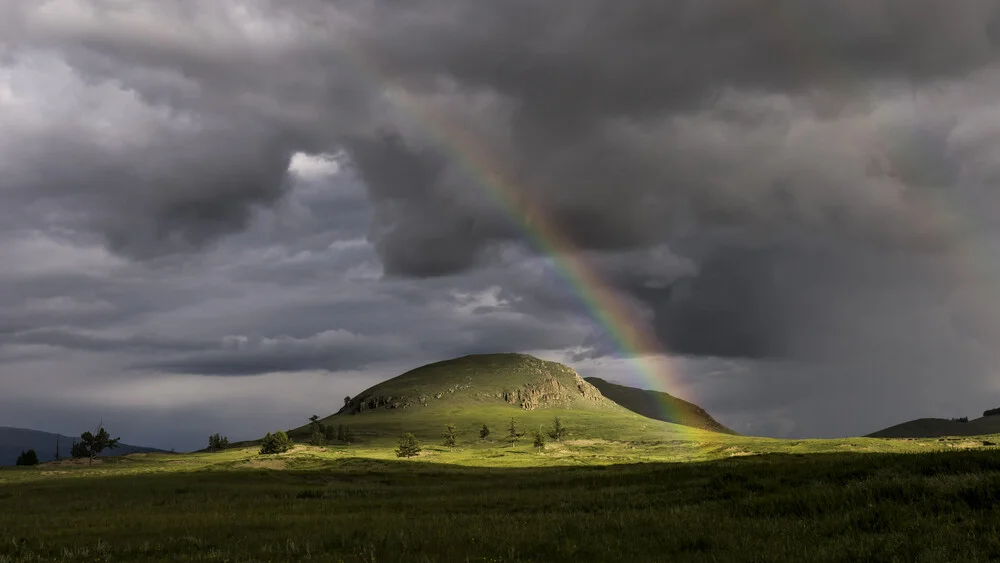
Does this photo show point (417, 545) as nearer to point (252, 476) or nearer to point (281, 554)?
point (281, 554)

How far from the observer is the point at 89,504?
1421 inches

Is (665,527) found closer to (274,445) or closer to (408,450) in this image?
(408,450)

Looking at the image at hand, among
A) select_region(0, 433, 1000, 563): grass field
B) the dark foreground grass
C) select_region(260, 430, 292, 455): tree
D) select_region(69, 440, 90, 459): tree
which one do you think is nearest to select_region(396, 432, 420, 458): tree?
select_region(260, 430, 292, 455): tree

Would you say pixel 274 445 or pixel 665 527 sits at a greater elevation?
pixel 665 527

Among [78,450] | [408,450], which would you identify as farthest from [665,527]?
[78,450]

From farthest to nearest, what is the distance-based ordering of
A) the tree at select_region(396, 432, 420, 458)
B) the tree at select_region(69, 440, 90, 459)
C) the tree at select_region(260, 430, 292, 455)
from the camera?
1. the tree at select_region(69, 440, 90, 459)
2. the tree at select_region(260, 430, 292, 455)
3. the tree at select_region(396, 432, 420, 458)

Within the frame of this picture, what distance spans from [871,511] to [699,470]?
637 inches

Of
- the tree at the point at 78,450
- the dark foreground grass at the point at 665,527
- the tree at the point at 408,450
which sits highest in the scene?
the dark foreground grass at the point at 665,527

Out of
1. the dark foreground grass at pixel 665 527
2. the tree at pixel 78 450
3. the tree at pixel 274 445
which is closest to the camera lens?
the dark foreground grass at pixel 665 527

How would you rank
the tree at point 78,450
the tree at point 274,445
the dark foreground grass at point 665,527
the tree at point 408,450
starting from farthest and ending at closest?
the tree at point 78,450 < the tree at point 274,445 < the tree at point 408,450 < the dark foreground grass at point 665,527

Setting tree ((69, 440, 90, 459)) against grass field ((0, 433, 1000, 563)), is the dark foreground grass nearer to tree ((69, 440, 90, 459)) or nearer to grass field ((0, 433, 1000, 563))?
grass field ((0, 433, 1000, 563))

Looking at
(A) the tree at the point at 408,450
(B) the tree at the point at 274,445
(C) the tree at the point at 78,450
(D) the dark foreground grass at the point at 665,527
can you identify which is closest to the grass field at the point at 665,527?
(D) the dark foreground grass at the point at 665,527

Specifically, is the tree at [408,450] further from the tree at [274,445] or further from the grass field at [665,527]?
the grass field at [665,527]

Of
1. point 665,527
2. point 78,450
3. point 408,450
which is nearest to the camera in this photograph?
point 665,527
